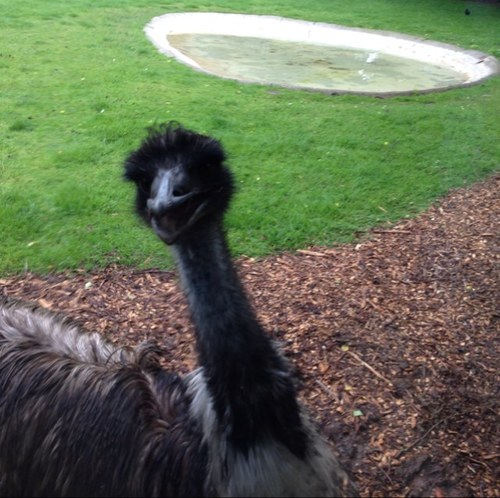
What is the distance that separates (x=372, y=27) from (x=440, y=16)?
2771 mm

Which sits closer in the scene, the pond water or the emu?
the emu

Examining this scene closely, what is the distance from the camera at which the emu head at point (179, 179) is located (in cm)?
216

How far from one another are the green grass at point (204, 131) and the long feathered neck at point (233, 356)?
231 centimetres

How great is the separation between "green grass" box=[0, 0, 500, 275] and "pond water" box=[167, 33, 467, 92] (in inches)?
35.8

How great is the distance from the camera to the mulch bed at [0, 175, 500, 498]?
3.10 metres

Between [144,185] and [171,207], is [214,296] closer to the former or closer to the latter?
[171,207]

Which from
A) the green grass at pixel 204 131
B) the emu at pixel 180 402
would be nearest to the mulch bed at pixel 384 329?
the green grass at pixel 204 131

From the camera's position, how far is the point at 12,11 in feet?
37.5

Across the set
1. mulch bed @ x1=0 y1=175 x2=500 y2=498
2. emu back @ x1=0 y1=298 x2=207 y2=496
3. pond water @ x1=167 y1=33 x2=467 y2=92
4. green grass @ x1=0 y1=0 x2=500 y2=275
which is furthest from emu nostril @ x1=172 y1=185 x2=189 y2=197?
pond water @ x1=167 y1=33 x2=467 y2=92

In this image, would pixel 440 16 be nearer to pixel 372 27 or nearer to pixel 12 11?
pixel 372 27

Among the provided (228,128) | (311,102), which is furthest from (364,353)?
(311,102)

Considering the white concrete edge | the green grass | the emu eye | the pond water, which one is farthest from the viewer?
the white concrete edge

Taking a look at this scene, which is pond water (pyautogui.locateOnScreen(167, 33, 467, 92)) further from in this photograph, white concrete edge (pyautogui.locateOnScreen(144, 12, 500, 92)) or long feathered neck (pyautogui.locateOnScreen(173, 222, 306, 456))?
long feathered neck (pyautogui.locateOnScreen(173, 222, 306, 456))

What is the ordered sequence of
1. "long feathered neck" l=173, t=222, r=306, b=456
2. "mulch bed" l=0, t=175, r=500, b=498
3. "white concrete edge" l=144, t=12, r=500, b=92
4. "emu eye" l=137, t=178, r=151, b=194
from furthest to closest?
"white concrete edge" l=144, t=12, r=500, b=92 → "mulch bed" l=0, t=175, r=500, b=498 → "emu eye" l=137, t=178, r=151, b=194 → "long feathered neck" l=173, t=222, r=306, b=456
